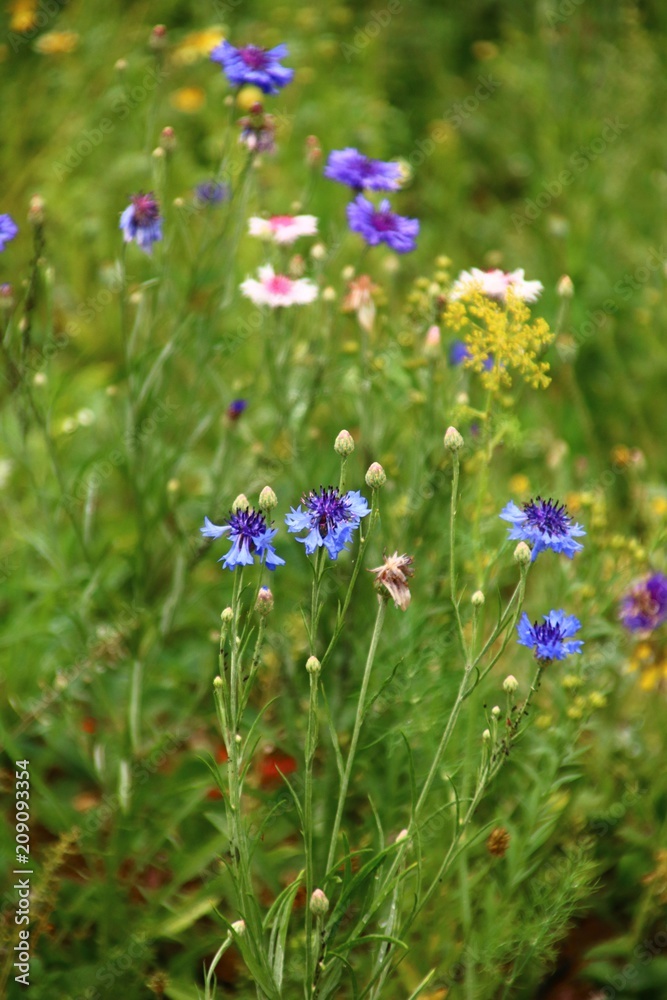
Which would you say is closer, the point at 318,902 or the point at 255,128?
the point at 318,902

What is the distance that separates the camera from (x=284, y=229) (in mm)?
1978

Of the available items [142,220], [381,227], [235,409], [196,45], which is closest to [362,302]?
A: [381,227]

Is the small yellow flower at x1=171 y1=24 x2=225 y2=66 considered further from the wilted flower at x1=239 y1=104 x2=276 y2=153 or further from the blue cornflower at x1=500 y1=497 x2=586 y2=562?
the blue cornflower at x1=500 y1=497 x2=586 y2=562

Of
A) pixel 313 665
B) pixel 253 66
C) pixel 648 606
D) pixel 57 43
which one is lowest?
pixel 648 606

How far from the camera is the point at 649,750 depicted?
221 centimetres

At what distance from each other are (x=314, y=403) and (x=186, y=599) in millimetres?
492

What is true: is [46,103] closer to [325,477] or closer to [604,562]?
[325,477]

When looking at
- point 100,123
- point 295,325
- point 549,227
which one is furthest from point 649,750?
point 100,123

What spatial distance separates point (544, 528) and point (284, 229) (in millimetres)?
938

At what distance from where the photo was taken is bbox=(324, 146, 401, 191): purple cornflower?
1937 mm

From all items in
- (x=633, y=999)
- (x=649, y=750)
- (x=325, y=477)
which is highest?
(x=325, y=477)

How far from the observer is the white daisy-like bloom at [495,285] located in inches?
66.1

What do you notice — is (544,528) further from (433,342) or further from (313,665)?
(433,342)

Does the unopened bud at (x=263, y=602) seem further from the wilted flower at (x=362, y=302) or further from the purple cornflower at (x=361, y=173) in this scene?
the purple cornflower at (x=361, y=173)
